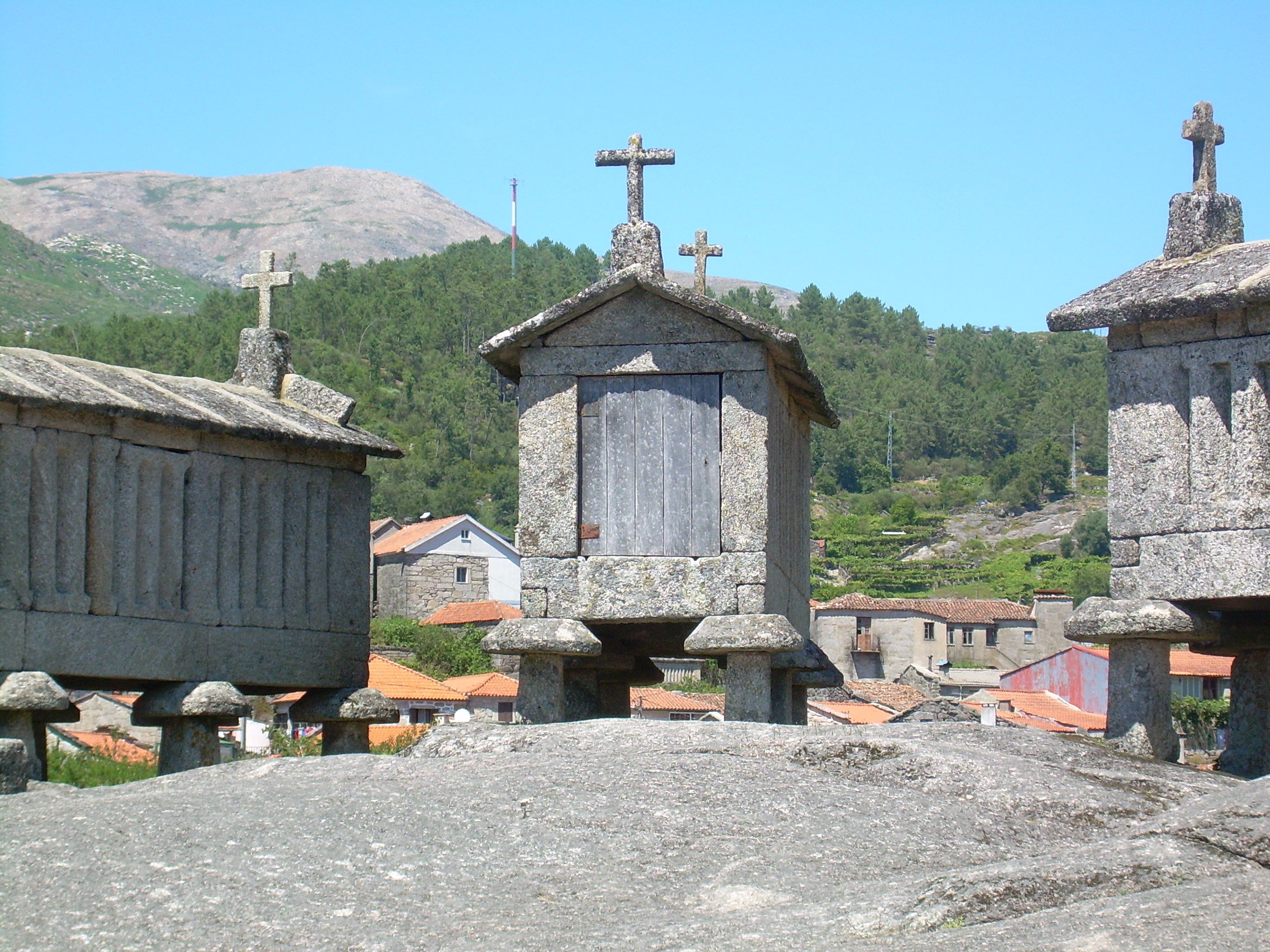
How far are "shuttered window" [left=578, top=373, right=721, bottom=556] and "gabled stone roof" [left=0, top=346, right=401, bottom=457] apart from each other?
7.17 feet

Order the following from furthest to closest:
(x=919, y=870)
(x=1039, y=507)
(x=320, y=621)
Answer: (x=1039, y=507) → (x=320, y=621) → (x=919, y=870)

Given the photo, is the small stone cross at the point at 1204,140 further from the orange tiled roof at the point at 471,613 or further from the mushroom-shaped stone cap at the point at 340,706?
the orange tiled roof at the point at 471,613

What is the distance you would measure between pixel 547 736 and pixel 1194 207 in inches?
230

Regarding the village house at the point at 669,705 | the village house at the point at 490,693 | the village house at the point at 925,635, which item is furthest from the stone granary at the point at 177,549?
the village house at the point at 925,635

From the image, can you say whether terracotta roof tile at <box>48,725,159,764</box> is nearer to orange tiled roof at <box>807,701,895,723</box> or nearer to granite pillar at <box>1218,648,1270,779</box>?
granite pillar at <box>1218,648,1270,779</box>

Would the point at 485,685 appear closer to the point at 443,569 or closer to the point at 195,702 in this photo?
the point at 443,569

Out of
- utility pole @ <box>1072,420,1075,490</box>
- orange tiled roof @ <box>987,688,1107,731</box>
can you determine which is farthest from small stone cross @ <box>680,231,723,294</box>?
utility pole @ <box>1072,420,1075,490</box>

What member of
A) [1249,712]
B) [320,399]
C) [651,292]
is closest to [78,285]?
[320,399]

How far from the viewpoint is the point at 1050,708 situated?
4291 centimetres

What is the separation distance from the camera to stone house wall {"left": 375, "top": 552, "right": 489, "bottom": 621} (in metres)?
60.8

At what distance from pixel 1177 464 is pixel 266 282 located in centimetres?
787

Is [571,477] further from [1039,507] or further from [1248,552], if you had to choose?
[1039,507]

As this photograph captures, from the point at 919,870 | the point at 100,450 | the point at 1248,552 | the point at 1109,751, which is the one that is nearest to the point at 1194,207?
the point at 1248,552

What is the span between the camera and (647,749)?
8773 mm
